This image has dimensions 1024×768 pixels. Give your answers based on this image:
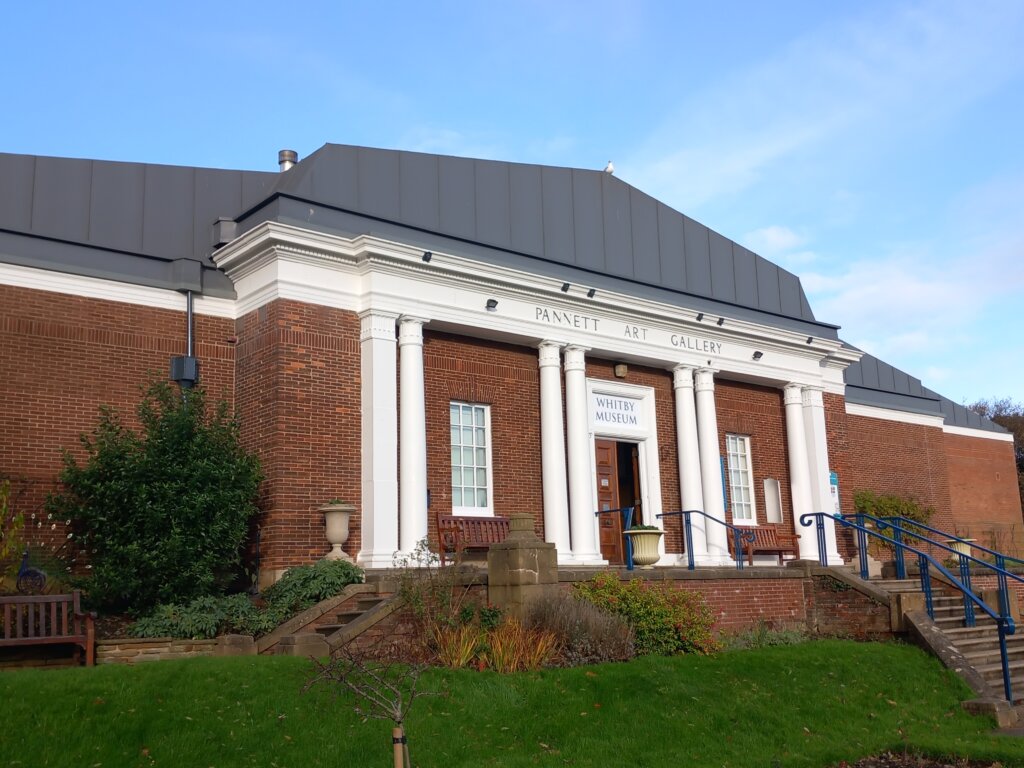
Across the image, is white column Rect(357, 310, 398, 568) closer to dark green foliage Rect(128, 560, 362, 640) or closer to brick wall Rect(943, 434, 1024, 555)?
dark green foliage Rect(128, 560, 362, 640)

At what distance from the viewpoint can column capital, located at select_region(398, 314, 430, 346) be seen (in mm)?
16312

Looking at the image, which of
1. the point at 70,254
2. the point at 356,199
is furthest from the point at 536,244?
the point at 70,254

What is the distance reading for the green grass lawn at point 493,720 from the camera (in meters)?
8.52

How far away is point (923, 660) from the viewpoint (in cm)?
1380

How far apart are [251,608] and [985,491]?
25.6 meters

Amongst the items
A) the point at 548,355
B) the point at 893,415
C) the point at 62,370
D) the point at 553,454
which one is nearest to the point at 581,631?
the point at 553,454

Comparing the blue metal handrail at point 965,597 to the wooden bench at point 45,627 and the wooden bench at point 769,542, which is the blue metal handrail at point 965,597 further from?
the wooden bench at point 45,627

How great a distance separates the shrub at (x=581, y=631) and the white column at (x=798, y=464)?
10.2 meters

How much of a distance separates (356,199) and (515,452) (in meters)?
5.05

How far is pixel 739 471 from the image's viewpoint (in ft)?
71.9

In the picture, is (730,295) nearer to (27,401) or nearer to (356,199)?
(356,199)

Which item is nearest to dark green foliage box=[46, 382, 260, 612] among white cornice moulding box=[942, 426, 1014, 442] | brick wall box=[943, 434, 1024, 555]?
brick wall box=[943, 434, 1024, 555]

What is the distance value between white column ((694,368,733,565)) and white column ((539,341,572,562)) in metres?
3.35

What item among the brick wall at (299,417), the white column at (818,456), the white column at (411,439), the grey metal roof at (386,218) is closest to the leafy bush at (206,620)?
the brick wall at (299,417)
